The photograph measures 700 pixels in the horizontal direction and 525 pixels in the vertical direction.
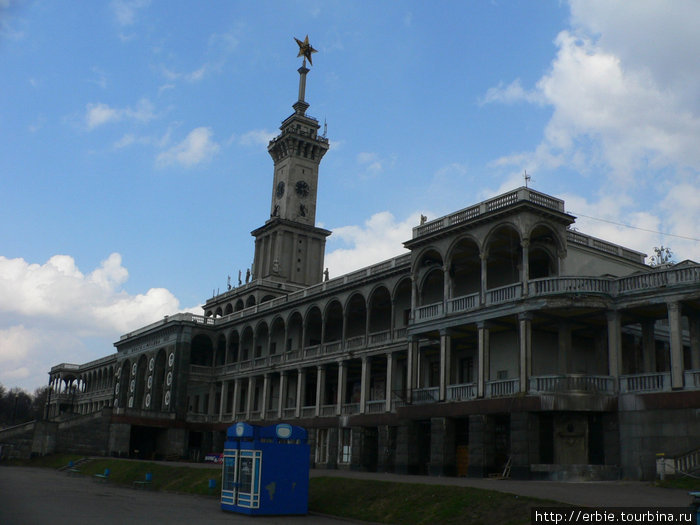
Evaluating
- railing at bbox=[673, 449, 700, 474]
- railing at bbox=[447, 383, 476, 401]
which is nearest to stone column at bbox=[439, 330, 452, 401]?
railing at bbox=[447, 383, 476, 401]

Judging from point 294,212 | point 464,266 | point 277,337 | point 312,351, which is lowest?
point 312,351

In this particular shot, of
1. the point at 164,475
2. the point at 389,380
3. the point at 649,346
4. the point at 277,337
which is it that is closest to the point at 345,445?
the point at 389,380

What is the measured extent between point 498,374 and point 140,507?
23.6 metres

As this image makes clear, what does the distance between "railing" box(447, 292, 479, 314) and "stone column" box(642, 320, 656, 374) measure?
370 inches

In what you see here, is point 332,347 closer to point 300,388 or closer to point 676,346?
point 300,388

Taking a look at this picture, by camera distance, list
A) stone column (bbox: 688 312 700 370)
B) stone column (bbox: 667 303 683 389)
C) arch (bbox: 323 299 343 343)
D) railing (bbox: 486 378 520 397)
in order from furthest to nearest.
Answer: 1. arch (bbox: 323 299 343 343)
2. stone column (bbox: 688 312 700 370)
3. railing (bbox: 486 378 520 397)
4. stone column (bbox: 667 303 683 389)

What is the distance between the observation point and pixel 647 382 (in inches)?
1355

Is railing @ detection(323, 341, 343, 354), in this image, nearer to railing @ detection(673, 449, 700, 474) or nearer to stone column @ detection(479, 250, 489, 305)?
stone column @ detection(479, 250, 489, 305)

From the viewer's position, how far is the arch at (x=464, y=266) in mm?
43969

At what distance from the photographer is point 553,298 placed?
37031mm

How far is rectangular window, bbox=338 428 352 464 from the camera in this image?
5355cm

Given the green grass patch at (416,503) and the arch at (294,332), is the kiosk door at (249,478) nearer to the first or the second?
the green grass patch at (416,503)

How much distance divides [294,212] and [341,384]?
34704 mm

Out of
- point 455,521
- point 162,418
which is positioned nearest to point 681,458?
point 455,521
